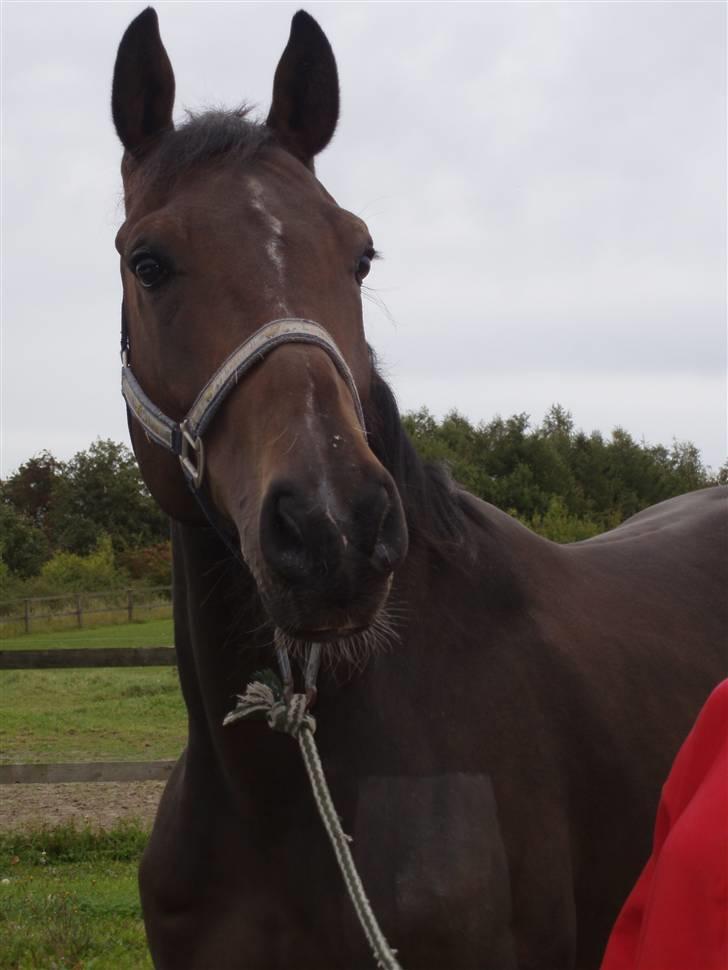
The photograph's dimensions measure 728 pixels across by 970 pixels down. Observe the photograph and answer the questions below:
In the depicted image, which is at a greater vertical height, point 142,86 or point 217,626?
point 142,86

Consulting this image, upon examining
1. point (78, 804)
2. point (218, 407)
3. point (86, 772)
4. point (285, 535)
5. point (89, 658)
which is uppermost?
point (218, 407)

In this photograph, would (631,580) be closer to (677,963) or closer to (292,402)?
(292,402)

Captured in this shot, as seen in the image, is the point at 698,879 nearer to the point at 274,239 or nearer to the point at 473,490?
the point at 274,239

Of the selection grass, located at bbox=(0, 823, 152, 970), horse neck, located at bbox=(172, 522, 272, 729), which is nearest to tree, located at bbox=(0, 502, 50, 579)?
grass, located at bbox=(0, 823, 152, 970)

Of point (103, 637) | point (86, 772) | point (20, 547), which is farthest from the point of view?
point (20, 547)

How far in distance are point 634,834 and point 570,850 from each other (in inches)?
10.6

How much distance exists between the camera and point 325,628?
5.94ft

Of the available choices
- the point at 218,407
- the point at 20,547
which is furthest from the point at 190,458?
the point at 20,547

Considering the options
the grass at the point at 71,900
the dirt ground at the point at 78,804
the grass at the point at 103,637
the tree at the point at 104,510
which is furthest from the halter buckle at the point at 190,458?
the tree at the point at 104,510

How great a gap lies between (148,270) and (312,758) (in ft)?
3.80

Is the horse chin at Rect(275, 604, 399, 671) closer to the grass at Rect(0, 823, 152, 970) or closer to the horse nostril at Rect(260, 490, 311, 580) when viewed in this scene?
the horse nostril at Rect(260, 490, 311, 580)

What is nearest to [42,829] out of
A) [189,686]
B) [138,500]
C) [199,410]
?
[189,686]

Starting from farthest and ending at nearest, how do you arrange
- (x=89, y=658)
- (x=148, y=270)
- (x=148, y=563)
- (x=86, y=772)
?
(x=148, y=563) → (x=89, y=658) → (x=86, y=772) → (x=148, y=270)

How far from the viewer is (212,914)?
2.27 meters
